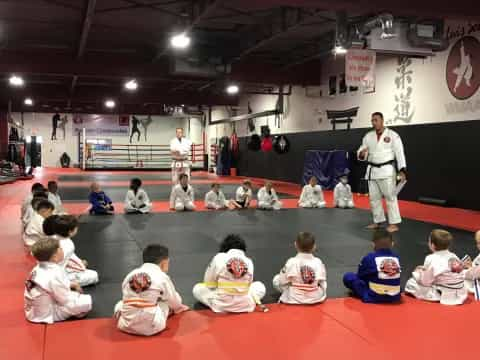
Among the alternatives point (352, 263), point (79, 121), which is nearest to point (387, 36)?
point (352, 263)

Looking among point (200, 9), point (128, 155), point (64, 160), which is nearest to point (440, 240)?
point (200, 9)

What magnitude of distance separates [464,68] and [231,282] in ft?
28.9

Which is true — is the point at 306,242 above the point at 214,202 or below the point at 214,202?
above

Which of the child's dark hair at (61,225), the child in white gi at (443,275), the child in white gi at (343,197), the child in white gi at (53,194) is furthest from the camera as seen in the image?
the child in white gi at (343,197)

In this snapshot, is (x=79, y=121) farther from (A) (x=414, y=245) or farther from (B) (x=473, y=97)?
(A) (x=414, y=245)

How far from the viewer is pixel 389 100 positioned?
12.8 meters

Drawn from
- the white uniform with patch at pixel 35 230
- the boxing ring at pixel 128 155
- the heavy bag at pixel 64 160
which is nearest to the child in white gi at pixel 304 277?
the white uniform with patch at pixel 35 230

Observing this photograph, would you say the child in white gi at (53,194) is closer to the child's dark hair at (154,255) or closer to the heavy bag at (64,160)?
the child's dark hair at (154,255)

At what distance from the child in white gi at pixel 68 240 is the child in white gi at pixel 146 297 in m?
0.91

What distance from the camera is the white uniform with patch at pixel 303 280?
3777 mm

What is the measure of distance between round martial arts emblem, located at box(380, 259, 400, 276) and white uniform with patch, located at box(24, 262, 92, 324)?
7.53 ft

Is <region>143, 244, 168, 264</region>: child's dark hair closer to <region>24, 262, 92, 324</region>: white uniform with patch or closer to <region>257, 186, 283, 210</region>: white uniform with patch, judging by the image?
<region>24, 262, 92, 324</region>: white uniform with patch

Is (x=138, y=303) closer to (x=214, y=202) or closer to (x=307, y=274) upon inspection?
(x=307, y=274)

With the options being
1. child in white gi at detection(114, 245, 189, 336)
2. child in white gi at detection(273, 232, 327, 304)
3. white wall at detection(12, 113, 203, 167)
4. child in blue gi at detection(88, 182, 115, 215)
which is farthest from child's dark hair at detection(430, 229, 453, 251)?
white wall at detection(12, 113, 203, 167)
